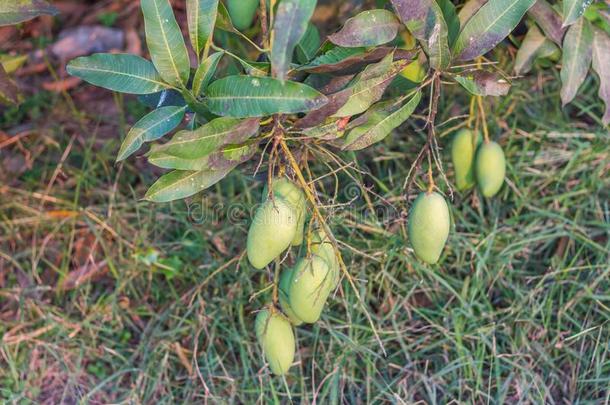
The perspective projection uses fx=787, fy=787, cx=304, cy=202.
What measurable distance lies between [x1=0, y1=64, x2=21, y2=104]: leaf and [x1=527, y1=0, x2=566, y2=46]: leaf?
0.89 m

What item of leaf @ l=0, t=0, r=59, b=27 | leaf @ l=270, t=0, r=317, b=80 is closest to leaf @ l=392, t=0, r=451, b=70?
leaf @ l=270, t=0, r=317, b=80

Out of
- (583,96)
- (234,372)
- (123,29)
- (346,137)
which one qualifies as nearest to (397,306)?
(234,372)

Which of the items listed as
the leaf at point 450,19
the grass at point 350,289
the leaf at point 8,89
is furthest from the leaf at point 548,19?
the leaf at point 8,89

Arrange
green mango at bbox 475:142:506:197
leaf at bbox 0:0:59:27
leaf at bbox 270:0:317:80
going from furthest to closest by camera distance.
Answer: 1. green mango at bbox 475:142:506:197
2. leaf at bbox 0:0:59:27
3. leaf at bbox 270:0:317:80

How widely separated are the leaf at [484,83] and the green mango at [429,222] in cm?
16

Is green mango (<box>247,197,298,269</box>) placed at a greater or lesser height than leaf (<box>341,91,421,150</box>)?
lesser

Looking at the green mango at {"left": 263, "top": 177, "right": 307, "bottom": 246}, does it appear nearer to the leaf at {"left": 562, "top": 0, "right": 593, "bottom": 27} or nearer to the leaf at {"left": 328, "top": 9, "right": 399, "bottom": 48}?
the leaf at {"left": 328, "top": 9, "right": 399, "bottom": 48}

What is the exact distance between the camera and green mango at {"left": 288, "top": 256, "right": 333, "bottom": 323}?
1.02m

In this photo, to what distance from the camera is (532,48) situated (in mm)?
1336

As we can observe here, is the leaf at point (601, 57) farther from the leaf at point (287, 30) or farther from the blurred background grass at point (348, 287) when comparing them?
the leaf at point (287, 30)

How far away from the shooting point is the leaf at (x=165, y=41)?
1.02 m

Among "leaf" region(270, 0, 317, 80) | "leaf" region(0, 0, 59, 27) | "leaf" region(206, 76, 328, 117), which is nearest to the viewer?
"leaf" region(270, 0, 317, 80)

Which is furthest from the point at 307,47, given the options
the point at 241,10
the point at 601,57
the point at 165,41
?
the point at 601,57

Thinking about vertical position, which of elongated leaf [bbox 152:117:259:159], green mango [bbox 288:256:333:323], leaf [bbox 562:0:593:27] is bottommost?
green mango [bbox 288:256:333:323]
